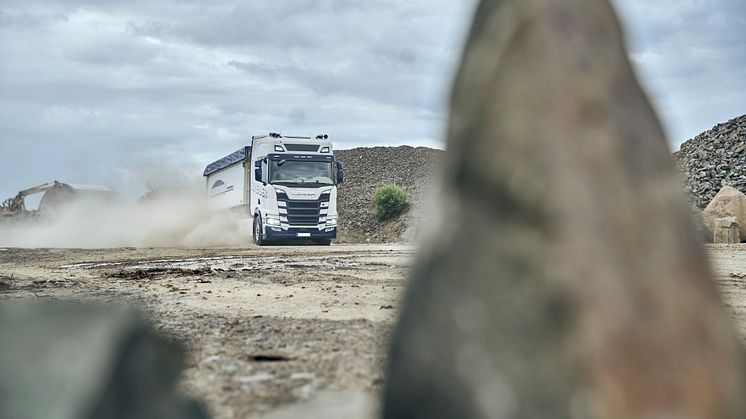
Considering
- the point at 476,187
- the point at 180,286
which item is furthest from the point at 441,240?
the point at 180,286

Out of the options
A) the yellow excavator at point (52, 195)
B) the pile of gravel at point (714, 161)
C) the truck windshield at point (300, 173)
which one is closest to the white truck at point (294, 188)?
the truck windshield at point (300, 173)

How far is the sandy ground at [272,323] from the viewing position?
2947 millimetres

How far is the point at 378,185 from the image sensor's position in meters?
47.4

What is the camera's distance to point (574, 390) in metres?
1.52

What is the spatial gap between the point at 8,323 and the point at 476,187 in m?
1.97

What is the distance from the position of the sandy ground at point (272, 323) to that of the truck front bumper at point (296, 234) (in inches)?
476

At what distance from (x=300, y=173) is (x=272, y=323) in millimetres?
18506

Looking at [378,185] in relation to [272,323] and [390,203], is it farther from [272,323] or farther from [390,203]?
[272,323]

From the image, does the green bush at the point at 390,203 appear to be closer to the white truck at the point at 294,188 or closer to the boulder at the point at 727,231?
the white truck at the point at 294,188

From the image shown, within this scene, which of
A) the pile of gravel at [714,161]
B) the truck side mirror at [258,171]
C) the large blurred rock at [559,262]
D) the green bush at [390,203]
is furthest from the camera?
the green bush at [390,203]

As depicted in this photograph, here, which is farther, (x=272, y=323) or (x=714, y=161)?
(x=714, y=161)

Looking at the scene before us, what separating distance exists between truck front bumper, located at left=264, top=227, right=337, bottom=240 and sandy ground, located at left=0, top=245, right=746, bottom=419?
12.1m

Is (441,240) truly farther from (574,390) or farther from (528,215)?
(574,390)

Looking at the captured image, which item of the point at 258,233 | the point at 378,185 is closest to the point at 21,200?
the point at 258,233
